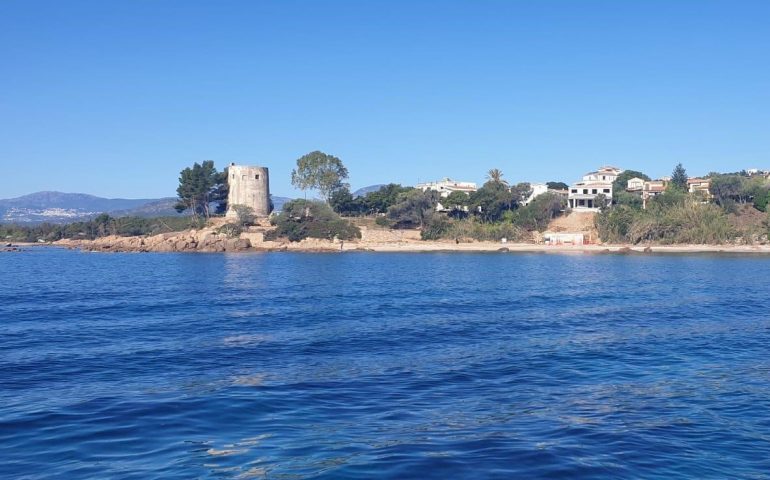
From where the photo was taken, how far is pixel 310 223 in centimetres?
7631

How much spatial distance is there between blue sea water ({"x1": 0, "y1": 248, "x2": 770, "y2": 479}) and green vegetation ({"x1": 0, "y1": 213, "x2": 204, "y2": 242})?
59.5 m

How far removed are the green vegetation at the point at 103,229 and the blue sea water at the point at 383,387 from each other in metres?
59.5

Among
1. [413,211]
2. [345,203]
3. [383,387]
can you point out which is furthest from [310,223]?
[383,387]

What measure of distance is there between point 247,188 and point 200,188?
600cm

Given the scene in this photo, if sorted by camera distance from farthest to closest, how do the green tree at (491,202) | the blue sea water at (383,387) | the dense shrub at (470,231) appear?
1. the green tree at (491,202)
2. the dense shrub at (470,231)
3. the blue sea water at (383,387)

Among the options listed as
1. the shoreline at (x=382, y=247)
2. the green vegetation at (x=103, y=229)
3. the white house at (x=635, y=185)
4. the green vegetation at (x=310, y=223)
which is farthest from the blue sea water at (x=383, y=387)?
the white house at (x=635, y=185)

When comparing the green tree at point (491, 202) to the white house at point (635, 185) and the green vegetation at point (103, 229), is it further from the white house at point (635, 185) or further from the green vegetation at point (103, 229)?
the green vegetation at point (103, 229)

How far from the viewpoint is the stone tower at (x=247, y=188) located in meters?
85.2

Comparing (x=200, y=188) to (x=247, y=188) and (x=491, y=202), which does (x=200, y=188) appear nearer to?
(x=247, y=188)

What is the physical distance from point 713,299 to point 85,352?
2317cm

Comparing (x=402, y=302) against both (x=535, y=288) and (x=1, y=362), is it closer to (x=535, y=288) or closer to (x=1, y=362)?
(x=535, y=288)

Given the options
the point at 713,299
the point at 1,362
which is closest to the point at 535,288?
the point at 713,299

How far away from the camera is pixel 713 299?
1111 inches

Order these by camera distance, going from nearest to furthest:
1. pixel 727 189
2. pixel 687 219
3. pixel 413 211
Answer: pixel 687 219
pixel 413 211
pixel 727 189
